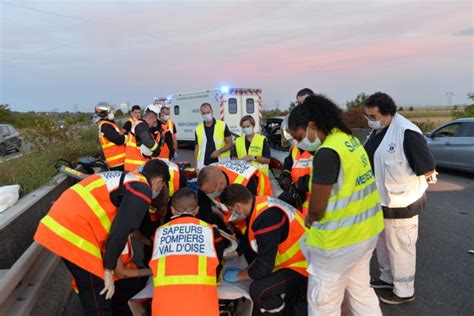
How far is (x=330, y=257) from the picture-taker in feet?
7.98

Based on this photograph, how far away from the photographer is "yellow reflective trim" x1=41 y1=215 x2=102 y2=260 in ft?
8.28

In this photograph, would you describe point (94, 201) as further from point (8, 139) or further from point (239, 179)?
point (8, 139)

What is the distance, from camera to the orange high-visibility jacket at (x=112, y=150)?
248 inches

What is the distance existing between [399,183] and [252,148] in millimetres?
2663

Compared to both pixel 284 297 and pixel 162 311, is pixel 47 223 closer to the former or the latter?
pixel 162 311

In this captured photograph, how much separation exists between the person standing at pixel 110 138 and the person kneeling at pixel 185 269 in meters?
4.02

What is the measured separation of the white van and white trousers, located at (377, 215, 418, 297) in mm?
11124

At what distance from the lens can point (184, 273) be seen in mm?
2312

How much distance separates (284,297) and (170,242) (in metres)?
1.01

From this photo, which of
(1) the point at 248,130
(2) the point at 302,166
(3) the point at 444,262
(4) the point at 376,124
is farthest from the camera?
(1) the point at 248,130

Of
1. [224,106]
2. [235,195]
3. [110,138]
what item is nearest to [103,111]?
[110,138]

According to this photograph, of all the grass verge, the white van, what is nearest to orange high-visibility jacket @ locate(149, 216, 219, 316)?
the grass verge

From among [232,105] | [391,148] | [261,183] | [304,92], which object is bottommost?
[261,183]

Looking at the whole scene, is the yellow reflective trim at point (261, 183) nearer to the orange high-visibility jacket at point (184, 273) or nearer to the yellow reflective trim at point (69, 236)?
the orange high-visibility jacket at point (184, 273)
